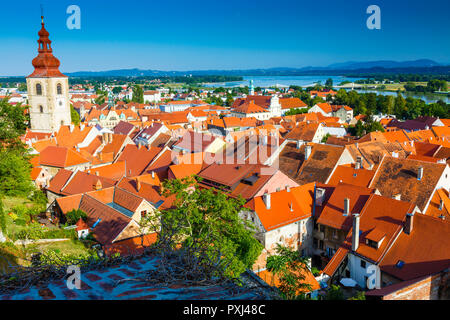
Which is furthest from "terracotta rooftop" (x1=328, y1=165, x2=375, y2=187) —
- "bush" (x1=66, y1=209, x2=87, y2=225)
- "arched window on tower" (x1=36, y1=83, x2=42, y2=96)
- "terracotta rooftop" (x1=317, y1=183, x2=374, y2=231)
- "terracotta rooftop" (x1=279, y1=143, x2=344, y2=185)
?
"arched window on tower" (x1=36, y1=83, x2=42, y2=96)

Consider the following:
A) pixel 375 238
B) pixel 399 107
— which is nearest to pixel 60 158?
pixel 375 238

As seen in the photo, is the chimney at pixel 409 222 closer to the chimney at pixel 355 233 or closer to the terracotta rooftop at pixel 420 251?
the terracotta rooftop at pixel 420 251

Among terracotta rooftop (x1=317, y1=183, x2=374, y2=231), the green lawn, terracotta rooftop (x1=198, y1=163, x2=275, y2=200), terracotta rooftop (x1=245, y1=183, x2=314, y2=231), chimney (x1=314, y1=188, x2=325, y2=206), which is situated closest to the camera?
the green lawn

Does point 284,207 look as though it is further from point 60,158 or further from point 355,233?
point 60,158

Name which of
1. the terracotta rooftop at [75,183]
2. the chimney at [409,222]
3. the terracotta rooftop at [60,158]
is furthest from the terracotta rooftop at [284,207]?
the terracotta rooftop at [60,158]

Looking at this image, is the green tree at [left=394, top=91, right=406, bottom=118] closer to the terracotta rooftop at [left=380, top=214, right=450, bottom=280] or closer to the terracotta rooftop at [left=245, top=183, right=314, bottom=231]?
the terracotta rooftop at [left=245, top=183, right=314, bottom=231]

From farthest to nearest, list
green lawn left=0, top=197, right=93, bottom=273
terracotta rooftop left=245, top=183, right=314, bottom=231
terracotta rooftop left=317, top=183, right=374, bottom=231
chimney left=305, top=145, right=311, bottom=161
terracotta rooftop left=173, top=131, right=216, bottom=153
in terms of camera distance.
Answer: terracotta rooftop left=173, top=131, right=216, bottom=153, chimney left=305, top=145, right=311, bottom=161, terracotta rooftop left=245, top=183, right=314, bottom=231, terracotta rooftop left=317, top=183, right=374, bottom=231, green lawn left=0, top=197, right=93, bottom=273

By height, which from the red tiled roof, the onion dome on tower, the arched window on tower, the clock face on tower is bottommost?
the red tiled roof

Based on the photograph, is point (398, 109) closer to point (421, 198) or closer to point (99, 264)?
point (421, 198)

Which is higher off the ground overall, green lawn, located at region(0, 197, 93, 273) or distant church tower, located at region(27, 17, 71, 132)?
distant church tower, located at region(27, 17, 71, 132)
